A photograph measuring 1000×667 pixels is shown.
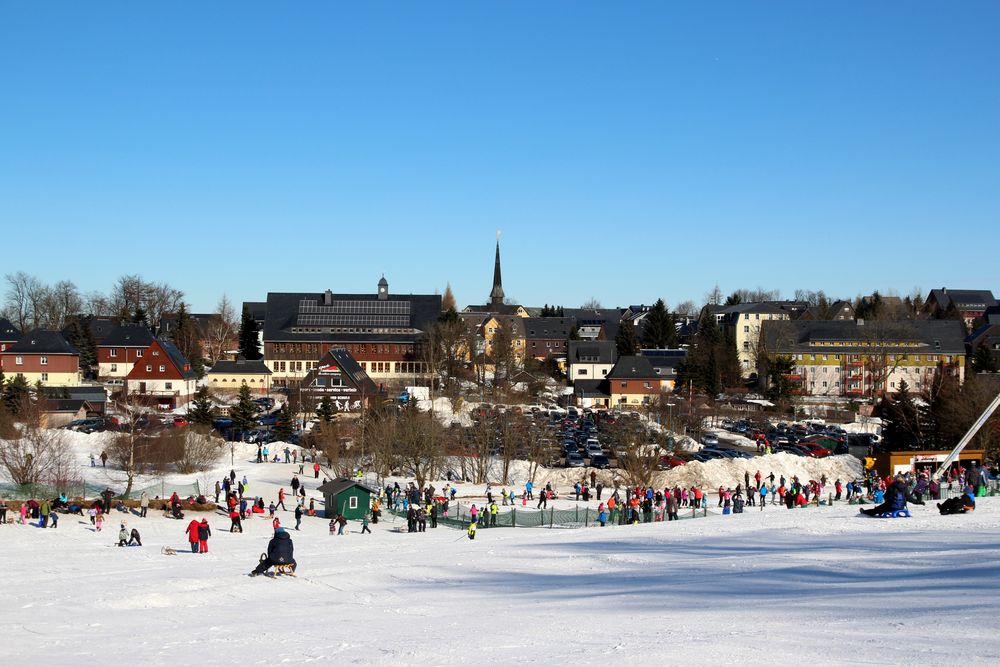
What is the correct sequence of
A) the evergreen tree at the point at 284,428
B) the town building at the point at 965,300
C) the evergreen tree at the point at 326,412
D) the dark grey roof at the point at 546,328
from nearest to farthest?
the evergreen tree at the point at 326,412
the evergreen tree at the point at 284,428
the dark grey roof at the point at 546,328
the town building at the point at 965,300

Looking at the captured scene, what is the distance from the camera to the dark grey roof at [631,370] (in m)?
79.6

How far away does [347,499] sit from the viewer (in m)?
29.5

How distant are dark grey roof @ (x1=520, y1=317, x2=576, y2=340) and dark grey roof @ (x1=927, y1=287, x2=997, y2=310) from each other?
192ft

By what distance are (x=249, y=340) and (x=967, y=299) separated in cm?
10080

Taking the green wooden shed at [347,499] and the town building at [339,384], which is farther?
the town building at [339,384]

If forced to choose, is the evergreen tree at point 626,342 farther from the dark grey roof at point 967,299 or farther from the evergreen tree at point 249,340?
the dark grey roof at point 967,299

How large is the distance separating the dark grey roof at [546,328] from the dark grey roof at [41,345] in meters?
51.9

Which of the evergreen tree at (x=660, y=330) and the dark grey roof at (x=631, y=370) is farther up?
the evergreen tree at (x=660, y=330)

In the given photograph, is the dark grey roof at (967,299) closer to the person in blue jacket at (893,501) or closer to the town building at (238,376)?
the town building at (238,376)

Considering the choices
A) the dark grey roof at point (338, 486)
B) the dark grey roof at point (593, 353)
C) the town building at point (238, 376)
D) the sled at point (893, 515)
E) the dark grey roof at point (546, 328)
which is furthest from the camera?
the dark grey roof at point (546, 328)

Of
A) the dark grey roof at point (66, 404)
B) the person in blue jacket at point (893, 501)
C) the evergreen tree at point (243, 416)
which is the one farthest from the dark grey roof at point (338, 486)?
the dark grey roof at point (66, 404)

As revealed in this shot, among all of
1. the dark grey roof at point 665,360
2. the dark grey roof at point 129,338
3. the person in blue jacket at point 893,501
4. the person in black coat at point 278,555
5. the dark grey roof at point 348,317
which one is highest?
the dark grey roof at point 348,317

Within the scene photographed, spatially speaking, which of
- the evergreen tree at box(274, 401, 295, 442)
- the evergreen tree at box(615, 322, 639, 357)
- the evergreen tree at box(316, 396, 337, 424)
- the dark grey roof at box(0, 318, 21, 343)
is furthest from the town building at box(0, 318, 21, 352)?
the evergreen tree at box(615, 322, 639, 357)

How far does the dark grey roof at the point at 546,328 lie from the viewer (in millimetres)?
115062
